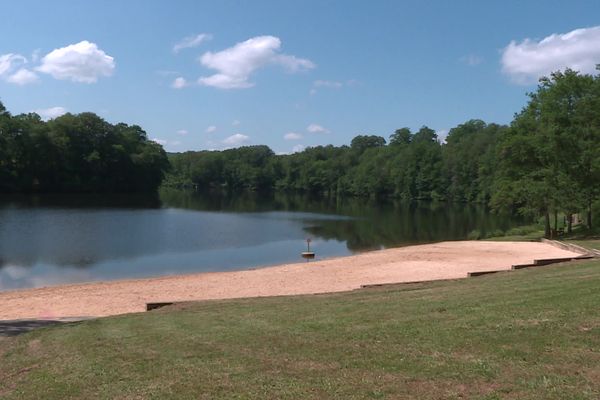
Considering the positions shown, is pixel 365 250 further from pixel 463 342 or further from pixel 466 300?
pixel 463 342

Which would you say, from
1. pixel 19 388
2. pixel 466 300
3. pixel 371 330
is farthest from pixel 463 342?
pixel 19 388

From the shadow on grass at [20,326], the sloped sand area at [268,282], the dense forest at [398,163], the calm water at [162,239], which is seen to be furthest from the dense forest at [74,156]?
the shadow on grass at [20,326]

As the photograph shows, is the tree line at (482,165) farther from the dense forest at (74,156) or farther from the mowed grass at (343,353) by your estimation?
the dense forest at (74,156)

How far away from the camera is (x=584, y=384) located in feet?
18.9

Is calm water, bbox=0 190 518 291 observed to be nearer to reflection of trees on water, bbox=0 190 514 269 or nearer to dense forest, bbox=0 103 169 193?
reflection of trees on water, bbox=0 190 514 269

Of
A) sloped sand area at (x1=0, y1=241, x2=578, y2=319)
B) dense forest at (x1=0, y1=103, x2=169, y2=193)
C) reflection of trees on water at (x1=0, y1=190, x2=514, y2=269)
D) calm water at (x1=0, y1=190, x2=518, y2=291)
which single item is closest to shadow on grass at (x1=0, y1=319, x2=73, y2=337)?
sloped sand area at (x1=0, y1=241, x2=578, y2=319)

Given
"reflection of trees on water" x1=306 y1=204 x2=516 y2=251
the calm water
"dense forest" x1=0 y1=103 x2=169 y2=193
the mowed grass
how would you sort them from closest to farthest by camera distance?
1. the mowed grass
2. the calm water
3. "reflection of trees on water" x1=306 y1=204 x2=516 y2=251
4. "dense forest" x1=0 y1=103 x2=169 y2=193

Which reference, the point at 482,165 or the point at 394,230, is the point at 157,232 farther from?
the point at 482,165

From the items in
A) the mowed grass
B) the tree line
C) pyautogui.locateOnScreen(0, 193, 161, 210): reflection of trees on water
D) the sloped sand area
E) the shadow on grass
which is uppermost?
the tree line

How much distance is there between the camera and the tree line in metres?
34.7

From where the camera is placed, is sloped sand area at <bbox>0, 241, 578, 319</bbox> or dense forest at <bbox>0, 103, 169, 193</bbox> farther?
dense forest at <bbox>0, 103, 169, 193</bbox>

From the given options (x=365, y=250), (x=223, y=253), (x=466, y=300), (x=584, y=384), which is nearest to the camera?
(x=584, y=384)

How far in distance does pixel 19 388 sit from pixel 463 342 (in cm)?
609

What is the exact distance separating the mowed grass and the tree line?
25.3 metres
